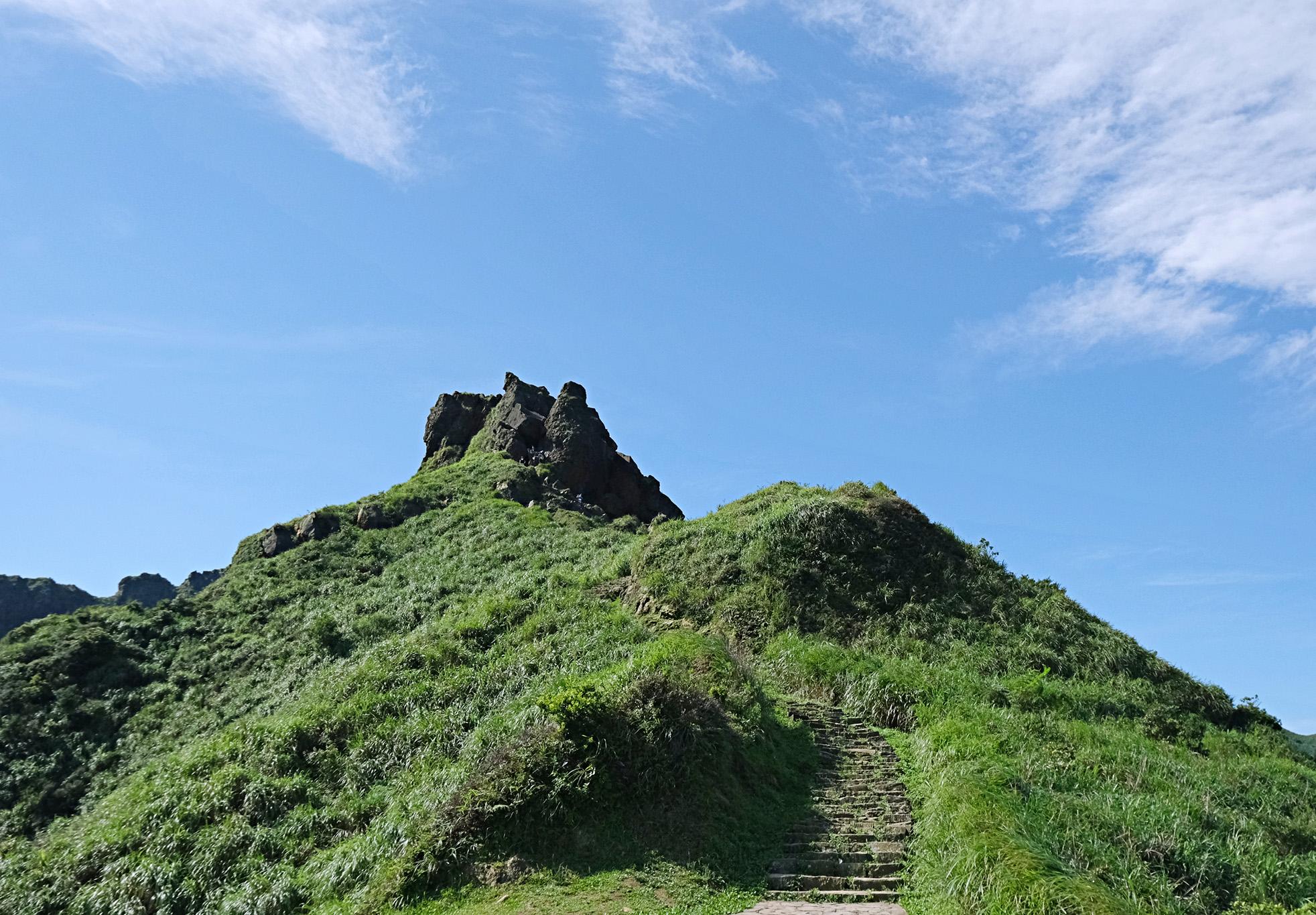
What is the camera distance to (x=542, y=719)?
13.3 metres

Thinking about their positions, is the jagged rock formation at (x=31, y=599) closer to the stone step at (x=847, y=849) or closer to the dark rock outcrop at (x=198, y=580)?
the dark rock outcrop at (x=198, y=580)

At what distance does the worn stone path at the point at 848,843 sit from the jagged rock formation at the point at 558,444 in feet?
101

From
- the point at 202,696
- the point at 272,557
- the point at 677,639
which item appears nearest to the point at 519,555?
the point at 202,696

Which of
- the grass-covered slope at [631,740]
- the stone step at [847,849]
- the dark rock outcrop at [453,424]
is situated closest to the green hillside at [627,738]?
the grass-covered slope at [631,740]

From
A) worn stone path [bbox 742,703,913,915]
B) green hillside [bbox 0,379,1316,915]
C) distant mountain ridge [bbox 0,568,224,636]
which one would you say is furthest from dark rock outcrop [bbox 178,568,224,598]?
worn stone path [bbox 742,703,913,915]

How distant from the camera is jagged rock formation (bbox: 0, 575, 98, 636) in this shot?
66000mm

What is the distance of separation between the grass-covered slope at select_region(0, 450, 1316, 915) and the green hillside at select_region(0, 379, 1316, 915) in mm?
65

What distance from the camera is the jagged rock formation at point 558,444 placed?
4797 cm

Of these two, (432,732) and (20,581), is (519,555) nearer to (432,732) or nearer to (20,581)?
(432,732)

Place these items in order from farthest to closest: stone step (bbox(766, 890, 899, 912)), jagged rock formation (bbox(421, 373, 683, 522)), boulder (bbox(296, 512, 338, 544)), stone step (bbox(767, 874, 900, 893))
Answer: jagged rock formation (bbox(421, 373, 683, 522)) < boulder (bbox(296, 512, 338, 544)) < stone step (bbox(767, 874, 900, 893)) < stone step (bbox(766, 890, 899, 912))

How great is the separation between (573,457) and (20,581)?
50022mm

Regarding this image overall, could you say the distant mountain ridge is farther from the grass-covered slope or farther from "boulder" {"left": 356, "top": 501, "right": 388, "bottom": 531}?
the grass-covered slope

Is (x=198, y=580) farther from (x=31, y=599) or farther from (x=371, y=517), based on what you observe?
(x=371, y=517)

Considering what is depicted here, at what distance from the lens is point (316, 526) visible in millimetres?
41469
